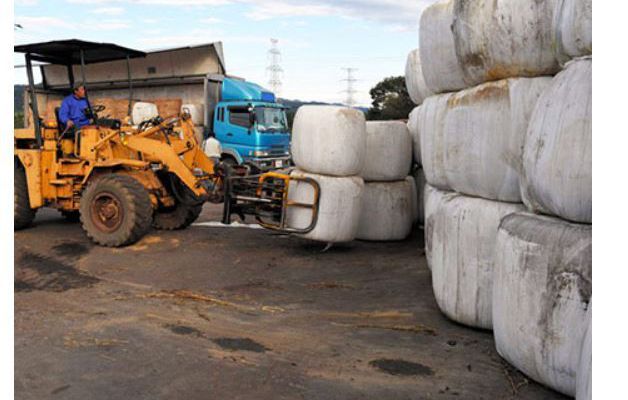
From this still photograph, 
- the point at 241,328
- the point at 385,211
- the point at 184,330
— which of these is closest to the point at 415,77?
the point at 385,211

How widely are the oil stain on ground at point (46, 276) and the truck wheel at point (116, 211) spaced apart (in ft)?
2.57

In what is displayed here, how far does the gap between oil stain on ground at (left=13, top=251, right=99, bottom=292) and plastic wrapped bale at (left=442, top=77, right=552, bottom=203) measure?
13.3 feet

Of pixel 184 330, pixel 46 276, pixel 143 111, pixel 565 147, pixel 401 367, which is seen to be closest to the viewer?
pixel 565 147

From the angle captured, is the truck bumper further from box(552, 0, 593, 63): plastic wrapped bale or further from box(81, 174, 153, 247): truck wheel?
box(552, 0, 593, 63): plastic wrapped bale

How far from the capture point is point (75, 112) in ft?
29.0

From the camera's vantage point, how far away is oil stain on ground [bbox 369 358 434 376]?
3961mm

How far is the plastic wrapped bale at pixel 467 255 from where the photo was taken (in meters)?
4.40

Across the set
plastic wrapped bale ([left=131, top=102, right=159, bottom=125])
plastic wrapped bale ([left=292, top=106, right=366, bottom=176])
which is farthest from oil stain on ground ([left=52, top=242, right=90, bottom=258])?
plastic wrapped bale ([left=131, top=102, right=159, bottom=125])

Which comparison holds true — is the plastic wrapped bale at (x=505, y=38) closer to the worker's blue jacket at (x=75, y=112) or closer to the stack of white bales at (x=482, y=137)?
the stack of white bales at (x=482, y=137)

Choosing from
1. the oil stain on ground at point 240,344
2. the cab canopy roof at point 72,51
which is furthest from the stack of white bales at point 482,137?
the cab canopy roof at point 72,51

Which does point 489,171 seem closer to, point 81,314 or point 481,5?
point 481,5

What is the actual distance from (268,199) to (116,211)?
6.76 ft

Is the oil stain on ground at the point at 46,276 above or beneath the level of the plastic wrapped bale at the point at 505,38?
beneath

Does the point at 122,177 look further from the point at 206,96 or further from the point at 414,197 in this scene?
the point at 206,96
